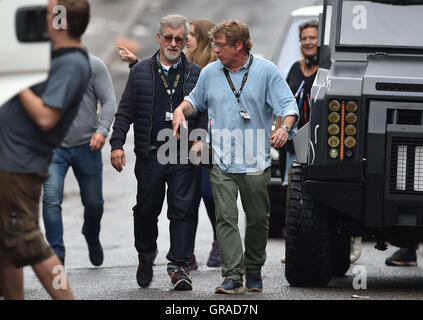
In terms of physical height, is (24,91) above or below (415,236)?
above

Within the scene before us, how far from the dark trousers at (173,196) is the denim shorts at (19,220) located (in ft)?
9.37

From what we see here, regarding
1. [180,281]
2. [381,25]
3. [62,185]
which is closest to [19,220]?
[180,281]

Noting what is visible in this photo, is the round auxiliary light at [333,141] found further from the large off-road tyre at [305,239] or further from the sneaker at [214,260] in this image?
the sneaker at [214,260]

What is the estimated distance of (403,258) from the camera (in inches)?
471

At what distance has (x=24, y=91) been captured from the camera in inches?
267

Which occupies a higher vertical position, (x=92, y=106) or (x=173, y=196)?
(x=92, y=106)

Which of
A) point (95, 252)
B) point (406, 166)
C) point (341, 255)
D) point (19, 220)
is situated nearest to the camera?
point (19, 220)

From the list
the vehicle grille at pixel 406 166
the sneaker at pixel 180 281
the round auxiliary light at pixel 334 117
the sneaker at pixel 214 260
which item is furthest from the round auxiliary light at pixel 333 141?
the sneaker at pixel 214 260

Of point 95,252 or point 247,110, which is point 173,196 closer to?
point 247,110

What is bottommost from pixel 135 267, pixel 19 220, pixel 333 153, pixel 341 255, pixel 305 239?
pixel 135 267

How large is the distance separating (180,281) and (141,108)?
1.30 metres

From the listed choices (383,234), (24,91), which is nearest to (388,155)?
(383,234)

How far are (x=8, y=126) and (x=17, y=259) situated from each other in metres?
0.69
